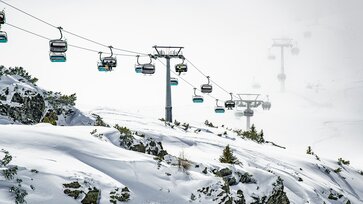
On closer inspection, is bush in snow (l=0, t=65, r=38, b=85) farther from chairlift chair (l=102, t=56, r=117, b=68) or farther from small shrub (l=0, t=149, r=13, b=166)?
small shrub (l=0, t=149, r=13, b=166)

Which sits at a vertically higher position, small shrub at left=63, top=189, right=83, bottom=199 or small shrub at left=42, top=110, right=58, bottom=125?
small shrub at left=42, top=110, right=58, bottom=125

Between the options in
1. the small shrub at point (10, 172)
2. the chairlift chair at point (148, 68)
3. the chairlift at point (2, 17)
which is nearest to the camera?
the small shrub at point (10, 172)

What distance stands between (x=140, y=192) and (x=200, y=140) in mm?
9750

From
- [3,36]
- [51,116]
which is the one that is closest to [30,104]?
[51,116]

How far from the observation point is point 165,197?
998cm

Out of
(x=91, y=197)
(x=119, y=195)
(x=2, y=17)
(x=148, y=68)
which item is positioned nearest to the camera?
(x=91, y=197)

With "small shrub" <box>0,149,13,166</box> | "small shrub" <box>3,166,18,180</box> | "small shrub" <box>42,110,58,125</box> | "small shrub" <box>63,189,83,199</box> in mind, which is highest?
"small shrub" <box>42,110,58,125</box>

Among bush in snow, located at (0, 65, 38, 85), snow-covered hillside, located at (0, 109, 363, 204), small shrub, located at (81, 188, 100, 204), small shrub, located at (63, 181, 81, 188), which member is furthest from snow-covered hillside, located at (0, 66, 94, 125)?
small shrub, located at (81, 188, 100, 204)

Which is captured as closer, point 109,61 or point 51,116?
point 51,116

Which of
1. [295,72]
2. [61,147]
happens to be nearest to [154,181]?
[61,147]

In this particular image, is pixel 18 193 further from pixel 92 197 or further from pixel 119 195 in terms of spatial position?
pixel 119 195

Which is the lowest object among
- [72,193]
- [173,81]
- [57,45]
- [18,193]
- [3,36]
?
[72,193]

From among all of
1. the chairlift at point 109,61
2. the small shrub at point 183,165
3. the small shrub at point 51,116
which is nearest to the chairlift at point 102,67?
the chairlift at point 109,61

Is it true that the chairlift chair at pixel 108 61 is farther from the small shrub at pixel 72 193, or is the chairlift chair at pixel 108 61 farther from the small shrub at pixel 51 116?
the small shrub at pixel 72 193
